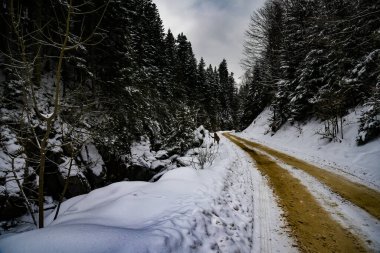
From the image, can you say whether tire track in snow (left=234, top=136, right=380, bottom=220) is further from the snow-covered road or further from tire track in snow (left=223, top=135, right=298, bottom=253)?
tire track in snow (left=223, top=135, right=298, bottom=253)

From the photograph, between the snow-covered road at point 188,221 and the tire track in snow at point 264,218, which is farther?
the tire track in snow at point 264,218

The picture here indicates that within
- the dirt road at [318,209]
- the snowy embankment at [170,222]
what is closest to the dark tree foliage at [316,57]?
the dirt road at [318,209]

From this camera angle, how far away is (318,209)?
549 centimetres

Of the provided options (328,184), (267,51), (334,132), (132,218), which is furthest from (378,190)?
(267,51)

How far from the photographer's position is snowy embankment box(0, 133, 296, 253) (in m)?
2.65

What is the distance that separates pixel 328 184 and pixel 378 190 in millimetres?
1250

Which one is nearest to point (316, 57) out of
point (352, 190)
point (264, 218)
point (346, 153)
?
point (346, 153)

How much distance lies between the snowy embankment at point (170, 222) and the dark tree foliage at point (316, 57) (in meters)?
8.06

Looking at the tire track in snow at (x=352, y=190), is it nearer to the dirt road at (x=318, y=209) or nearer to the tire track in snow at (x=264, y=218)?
the dirt road at (x=318, y=209)

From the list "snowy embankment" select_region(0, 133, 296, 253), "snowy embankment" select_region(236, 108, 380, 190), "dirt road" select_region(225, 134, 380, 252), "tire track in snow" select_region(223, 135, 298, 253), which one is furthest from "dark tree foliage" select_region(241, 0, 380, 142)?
"snowy embankment" select_region(0, 133, 296, 253)

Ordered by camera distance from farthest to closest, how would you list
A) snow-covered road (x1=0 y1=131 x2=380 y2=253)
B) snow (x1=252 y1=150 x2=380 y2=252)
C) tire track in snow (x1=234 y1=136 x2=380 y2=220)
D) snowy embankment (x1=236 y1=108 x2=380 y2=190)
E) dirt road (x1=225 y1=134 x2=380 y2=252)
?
snowy embankment (x1=236 y1=108 x2=380 y2=190) < tire track in snow (x1=234 y1=136 x2=380 y2=220) < snow (x1=252 y1=150 x2=380 y2=252) < dirt road (x1=225 y1=134 x2=380 y2=252) < snow-covered road (x1=0 y1=131 x2=380 y2=253)

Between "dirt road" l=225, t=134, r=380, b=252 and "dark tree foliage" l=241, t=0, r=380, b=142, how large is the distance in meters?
5.61

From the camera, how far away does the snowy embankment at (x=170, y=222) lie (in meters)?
2.65

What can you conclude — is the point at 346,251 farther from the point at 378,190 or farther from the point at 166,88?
the point at 166,88
